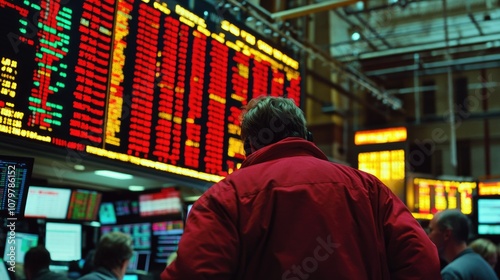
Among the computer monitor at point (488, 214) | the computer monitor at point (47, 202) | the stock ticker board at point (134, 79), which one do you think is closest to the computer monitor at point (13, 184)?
the stock ticker board at point (134, 79)

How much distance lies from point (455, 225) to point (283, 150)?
8.71 feet

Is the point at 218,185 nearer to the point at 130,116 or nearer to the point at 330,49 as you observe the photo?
the point at 130,116

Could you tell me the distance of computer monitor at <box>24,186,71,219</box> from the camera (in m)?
5.75

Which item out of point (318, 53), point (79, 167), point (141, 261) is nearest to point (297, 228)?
point (79, 167)

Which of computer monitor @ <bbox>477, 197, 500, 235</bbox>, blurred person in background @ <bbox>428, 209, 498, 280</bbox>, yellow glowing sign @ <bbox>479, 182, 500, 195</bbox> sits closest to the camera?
blurred person in background @ <bbox>428, 209, 498, 280</bbox>

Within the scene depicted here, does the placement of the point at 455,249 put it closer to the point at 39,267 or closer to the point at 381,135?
the point at 39,267

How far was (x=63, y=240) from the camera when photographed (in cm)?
577

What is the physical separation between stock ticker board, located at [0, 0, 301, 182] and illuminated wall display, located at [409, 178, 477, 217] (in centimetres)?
734

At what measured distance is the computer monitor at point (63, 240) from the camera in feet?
18.6

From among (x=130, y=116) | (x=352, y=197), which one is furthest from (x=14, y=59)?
(x=352, y=197)

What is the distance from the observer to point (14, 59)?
3.52 m

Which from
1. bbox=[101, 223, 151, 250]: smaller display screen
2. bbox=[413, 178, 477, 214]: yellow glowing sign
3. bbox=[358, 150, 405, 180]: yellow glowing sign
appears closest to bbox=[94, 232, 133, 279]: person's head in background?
bbox=[101, 223, 151, 250]: smaller display screen

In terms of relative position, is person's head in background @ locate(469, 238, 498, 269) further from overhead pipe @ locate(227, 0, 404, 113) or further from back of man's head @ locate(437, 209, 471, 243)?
overhead pipe @ locate(227, 0, 404, 113)

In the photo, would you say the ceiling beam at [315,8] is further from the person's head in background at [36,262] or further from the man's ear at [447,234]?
the person's head in background at [36,262]
